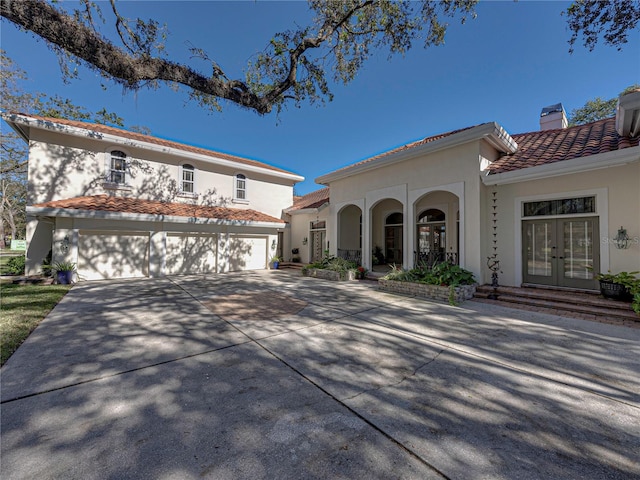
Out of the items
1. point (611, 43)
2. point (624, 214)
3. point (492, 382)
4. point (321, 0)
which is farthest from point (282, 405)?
point (611, 43)

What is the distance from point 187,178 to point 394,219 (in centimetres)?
1100

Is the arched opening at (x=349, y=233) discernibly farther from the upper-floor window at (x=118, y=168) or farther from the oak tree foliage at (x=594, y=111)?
the oak tree foliage at (x=594, y=111)

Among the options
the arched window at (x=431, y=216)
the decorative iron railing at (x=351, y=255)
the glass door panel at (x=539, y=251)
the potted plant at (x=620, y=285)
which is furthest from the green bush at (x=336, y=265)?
the potted plant at (x=620, y=285)

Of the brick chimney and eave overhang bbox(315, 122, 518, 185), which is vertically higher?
the brick chimney

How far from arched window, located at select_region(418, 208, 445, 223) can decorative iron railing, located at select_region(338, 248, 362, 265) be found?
128 inches

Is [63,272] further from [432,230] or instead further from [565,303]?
[565,303]

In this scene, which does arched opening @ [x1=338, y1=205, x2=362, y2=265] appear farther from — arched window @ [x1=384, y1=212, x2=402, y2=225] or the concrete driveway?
the concrete driveway

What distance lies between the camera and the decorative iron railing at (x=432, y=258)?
27.9 ft

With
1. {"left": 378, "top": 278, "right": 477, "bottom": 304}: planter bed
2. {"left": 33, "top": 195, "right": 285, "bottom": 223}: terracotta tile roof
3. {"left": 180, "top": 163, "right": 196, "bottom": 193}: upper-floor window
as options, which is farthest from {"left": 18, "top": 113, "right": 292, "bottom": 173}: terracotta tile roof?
{"left": 378, "top": 278, "right": 477, "bottom": 304}: planter bed

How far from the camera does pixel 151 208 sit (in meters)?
11.0

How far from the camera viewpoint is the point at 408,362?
11.2 ft

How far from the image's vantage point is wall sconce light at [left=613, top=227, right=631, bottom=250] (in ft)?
19.8

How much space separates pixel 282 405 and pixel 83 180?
13.1 m

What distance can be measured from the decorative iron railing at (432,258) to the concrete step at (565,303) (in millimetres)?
1395
